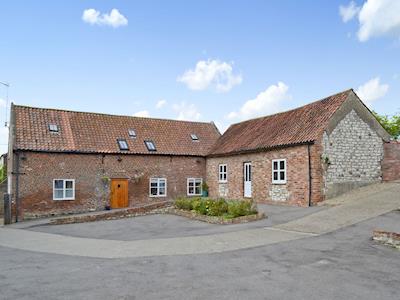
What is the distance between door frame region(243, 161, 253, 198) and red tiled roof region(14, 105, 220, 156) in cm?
553

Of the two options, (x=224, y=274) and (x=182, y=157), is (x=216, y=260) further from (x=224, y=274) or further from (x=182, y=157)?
(x=182, y=157)

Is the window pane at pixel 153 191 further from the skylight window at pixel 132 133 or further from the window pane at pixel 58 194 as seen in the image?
the window pane at pixel 58 194

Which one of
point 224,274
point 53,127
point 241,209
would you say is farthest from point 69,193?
point 224,274

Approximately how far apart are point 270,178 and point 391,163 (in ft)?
23.3

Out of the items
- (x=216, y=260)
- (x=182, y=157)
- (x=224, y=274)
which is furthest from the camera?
(x=182, y=157)

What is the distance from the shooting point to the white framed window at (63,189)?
2264 cm

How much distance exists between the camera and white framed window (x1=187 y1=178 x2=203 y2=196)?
1088 inches

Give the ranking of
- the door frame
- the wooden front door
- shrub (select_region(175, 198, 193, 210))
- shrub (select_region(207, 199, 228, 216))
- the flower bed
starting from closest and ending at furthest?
the flower bed → shrub (select_region(207, 199, 228, 216)) → shrub (select_region(175, 198, 193, 210)) → the door frame → the wooden front door

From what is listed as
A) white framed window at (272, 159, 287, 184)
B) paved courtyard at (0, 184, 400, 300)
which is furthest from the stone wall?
paved courtyard at (0, 184, 400, 300)

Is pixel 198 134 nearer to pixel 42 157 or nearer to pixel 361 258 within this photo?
pixel 42 157

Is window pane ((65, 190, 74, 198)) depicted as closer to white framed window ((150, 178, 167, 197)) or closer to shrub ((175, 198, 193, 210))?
white framed window ((150, 178, 167, 197))

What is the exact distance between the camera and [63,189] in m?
22.9

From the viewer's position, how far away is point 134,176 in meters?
25.3

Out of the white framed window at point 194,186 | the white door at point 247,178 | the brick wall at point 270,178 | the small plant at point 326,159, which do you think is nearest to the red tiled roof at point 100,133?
the white framed window at point 194,186
